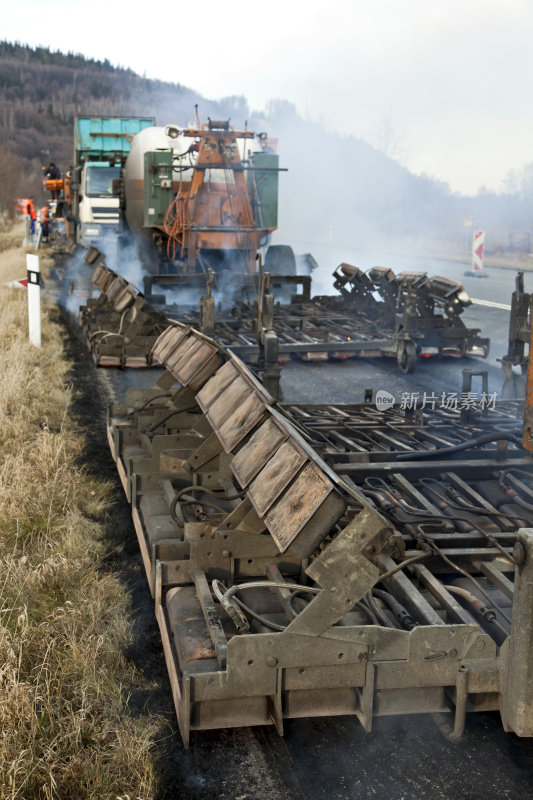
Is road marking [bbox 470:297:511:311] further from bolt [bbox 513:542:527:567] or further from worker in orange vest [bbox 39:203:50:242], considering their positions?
worker in orange vest [bbox 39:203:50:242]

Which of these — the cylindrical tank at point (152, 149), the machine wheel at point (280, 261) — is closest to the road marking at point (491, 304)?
the machine wheel at point (280, 261)

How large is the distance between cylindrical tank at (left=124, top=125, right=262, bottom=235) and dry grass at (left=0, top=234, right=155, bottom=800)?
9396mm

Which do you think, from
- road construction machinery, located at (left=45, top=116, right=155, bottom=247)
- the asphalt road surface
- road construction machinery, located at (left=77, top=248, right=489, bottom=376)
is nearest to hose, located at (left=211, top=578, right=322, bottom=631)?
the asphalt road surface

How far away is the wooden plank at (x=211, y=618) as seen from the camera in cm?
358

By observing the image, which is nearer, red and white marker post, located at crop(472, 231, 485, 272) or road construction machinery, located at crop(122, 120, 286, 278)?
road construction machinery, located at crop(122, 120, 286, 278)

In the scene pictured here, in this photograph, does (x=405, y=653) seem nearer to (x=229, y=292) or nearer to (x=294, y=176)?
(x=229, y=292)

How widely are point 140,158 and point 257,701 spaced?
1533cm

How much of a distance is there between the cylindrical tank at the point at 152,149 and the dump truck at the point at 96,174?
1184 mm

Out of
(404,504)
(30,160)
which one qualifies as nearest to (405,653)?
(404,504)

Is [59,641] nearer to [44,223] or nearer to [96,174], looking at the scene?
[96,174]

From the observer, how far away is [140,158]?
17.6 metres

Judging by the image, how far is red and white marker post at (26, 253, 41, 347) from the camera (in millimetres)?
11703

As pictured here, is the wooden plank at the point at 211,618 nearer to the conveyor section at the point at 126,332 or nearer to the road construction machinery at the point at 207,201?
the conveyor section at the point at 126,332

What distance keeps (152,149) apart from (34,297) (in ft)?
21.4
